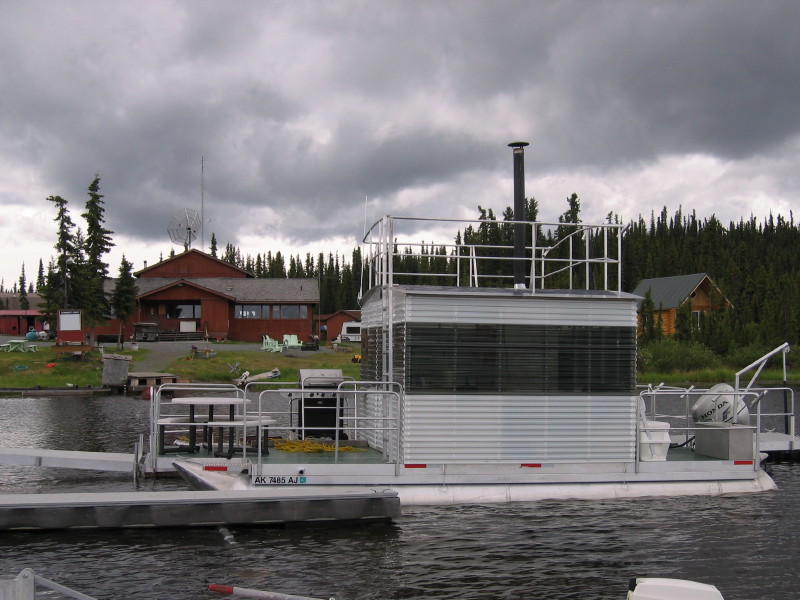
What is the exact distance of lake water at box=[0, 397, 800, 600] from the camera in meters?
10.3

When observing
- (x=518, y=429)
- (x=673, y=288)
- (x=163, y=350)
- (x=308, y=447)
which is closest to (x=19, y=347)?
(x=163, y=350)

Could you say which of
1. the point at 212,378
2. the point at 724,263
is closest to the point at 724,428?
the point at 212,378

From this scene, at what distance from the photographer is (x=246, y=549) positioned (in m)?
11.9

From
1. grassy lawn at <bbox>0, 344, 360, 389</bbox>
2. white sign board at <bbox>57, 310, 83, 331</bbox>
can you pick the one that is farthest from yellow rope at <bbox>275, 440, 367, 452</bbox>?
white sign board at <bbox>57, 310, 83, 331</bbox>

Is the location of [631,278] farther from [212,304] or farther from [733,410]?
[733,410]

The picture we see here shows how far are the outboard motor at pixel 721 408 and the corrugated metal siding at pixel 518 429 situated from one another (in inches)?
115

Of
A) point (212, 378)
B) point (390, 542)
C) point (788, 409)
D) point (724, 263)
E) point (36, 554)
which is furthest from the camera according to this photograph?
point (724, 263)

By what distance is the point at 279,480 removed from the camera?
13.4 m

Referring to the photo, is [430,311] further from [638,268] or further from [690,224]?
[690,224]

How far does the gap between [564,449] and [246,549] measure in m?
5.68

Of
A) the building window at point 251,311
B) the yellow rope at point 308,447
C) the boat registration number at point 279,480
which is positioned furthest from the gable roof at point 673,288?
the boat registration number at point 279,480

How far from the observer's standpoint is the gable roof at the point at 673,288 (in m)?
71.2

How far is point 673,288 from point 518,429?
65.4 metres

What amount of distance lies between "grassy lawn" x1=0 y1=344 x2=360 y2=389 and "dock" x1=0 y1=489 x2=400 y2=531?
27.6 meters
